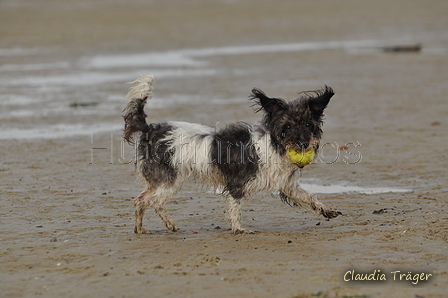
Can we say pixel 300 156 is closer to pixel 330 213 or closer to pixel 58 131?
pixel 330 213

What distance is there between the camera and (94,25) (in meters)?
30.3

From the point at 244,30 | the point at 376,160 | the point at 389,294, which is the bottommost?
the point at 389,294

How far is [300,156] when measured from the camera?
631 cm

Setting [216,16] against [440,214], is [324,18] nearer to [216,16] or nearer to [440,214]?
[216,16]

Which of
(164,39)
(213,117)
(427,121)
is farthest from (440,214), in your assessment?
(164,39)

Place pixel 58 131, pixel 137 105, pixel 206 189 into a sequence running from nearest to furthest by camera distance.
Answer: pixel 137 105 → pixel 206 189 → pixel 58 131

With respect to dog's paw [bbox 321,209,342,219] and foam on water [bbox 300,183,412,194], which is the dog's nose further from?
foam on water [bbox 300,183,412,194]

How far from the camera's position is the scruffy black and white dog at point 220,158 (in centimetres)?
659

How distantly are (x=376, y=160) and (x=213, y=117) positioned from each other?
4254 millimetres

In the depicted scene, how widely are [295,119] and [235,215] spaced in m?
→ 1.17

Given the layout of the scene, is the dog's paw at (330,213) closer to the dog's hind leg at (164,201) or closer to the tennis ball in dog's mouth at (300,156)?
the tennis ball in dog's mouth at (300,156)

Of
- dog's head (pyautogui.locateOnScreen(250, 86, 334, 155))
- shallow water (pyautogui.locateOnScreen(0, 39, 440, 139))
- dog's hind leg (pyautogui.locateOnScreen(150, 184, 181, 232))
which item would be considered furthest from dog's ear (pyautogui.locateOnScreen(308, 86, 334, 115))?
shallow water (pyautogui.locateOnScreen(0, 39, 440, 139))

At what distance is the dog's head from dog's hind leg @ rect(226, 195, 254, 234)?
2.33 ft

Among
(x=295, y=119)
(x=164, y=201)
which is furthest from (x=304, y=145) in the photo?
(x=164, y=201)
